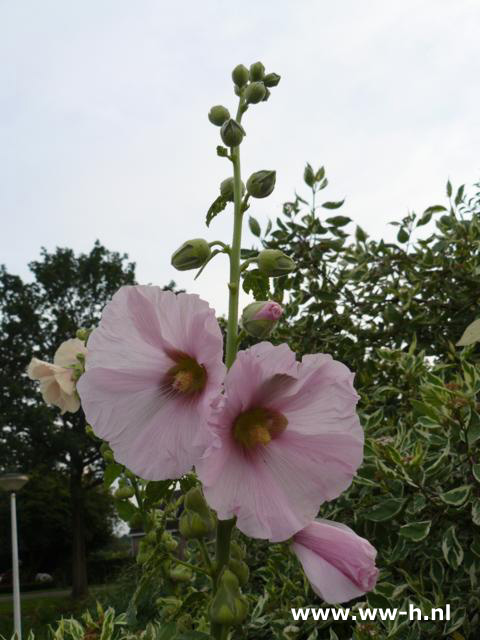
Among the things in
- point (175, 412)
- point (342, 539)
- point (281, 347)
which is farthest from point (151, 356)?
point (342, 539)

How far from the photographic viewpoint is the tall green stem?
3.00ft

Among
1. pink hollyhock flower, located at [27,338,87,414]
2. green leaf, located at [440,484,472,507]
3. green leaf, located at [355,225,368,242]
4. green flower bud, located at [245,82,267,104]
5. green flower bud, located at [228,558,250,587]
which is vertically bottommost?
green flower bud, located at [228,558,250,587]

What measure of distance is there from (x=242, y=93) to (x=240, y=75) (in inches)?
1.3

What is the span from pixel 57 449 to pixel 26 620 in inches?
267

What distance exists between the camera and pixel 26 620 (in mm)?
14523

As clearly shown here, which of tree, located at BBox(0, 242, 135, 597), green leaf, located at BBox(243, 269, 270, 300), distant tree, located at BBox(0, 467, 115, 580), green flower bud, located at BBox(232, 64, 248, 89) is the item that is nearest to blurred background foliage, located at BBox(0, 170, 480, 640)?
green leaf, located at BBox(243, 269, 270, 300)

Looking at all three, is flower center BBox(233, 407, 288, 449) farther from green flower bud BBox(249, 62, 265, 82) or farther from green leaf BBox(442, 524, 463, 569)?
green leaf BBox(442, 524, 463, 569)

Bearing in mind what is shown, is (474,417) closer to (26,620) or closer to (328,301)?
(328,301)

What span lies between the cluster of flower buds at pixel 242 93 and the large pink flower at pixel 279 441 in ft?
1.43

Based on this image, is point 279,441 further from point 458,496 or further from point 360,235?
point 360,235

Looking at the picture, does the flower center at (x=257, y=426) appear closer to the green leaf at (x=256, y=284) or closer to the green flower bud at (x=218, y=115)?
the green leaf at (x=256, y=284)

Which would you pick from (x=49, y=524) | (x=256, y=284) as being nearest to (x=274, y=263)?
(x=256, y=284)

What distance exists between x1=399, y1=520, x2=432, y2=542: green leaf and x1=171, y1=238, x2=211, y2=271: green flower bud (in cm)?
125

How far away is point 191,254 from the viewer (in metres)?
1.00
